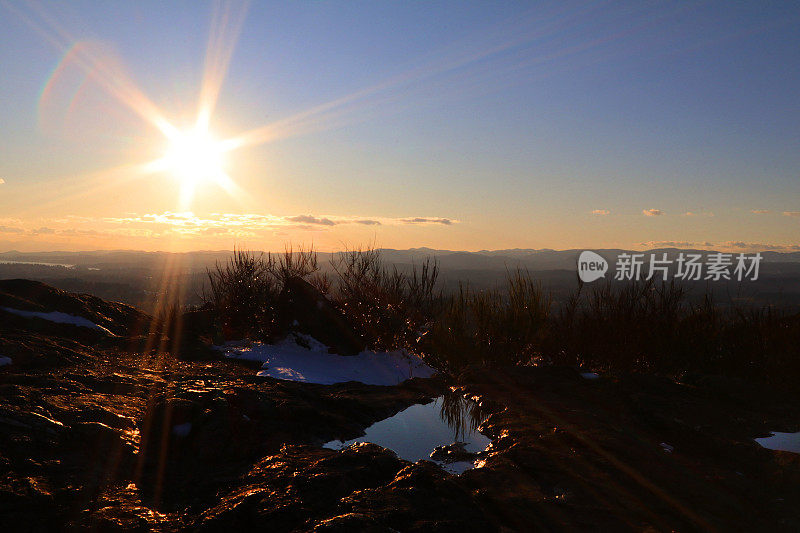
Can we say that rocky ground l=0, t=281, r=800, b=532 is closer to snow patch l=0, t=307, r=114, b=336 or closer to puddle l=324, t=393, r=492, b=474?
puddle l=324, t=393, r=492, b=474

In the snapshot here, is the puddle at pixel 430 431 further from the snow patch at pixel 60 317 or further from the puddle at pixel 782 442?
the snow patch at pixel 60 317

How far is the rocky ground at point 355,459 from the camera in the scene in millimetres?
2434

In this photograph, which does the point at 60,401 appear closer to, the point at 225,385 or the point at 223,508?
the point at 225,385

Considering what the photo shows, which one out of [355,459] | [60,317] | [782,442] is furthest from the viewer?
[60,317]

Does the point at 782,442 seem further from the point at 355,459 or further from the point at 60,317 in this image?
the point at 60,317

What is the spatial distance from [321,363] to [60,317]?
13.2ft

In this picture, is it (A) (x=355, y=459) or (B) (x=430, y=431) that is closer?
(A) (x=355, y=459)

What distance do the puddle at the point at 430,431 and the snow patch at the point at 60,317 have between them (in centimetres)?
556

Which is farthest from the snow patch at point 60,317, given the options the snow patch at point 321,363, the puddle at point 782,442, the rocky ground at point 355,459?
the puddle at point 782,442

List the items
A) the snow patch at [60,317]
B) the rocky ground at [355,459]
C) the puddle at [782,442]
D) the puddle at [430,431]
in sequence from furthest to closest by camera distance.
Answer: the snow patch at [60,317]
the puddle at [782,442]
the puddle at [430,431]
the rocky ground at [355,459]

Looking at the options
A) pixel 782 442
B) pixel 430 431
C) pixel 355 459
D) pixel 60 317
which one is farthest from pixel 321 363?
pixel 782 442

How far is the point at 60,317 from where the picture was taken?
23.8 feet

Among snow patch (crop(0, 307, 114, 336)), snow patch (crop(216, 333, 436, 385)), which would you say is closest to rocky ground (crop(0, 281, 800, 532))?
snow patch (crop(216, 333, 436, 385))

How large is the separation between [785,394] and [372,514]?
5531 mm
